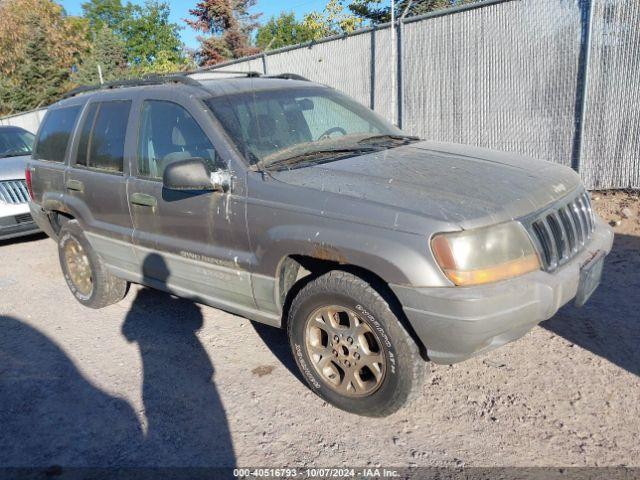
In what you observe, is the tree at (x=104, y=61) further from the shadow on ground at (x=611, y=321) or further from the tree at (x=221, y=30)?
the shadow on ground at (x=611, y=321)

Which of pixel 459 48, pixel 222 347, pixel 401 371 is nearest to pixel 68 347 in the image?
→ pixel 222 347

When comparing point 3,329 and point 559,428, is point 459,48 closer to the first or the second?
point 559,428

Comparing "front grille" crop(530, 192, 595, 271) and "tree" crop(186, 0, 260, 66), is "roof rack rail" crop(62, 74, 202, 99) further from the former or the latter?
"tree" crop(186, 0, 260, 66)

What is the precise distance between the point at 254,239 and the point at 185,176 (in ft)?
1.82

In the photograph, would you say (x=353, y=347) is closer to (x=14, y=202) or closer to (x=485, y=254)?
(x=485, y=254)

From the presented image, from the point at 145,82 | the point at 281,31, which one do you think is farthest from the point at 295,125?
the point at 281,31

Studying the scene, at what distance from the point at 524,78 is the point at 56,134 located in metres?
5.80

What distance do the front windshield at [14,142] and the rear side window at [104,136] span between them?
4652 mm

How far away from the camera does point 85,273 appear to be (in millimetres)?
4941

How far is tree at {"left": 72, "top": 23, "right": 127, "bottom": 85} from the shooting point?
135 ft

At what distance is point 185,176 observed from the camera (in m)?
3.12

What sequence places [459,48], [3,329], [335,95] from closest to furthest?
[335,95]
[3,329]
[459,48]

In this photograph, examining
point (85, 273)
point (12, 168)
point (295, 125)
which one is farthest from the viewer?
point (12, 168)

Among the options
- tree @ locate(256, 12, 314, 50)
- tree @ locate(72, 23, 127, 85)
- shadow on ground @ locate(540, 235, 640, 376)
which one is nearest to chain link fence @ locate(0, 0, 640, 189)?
shadow on ground @ locate(540, 235, 640, 376)
